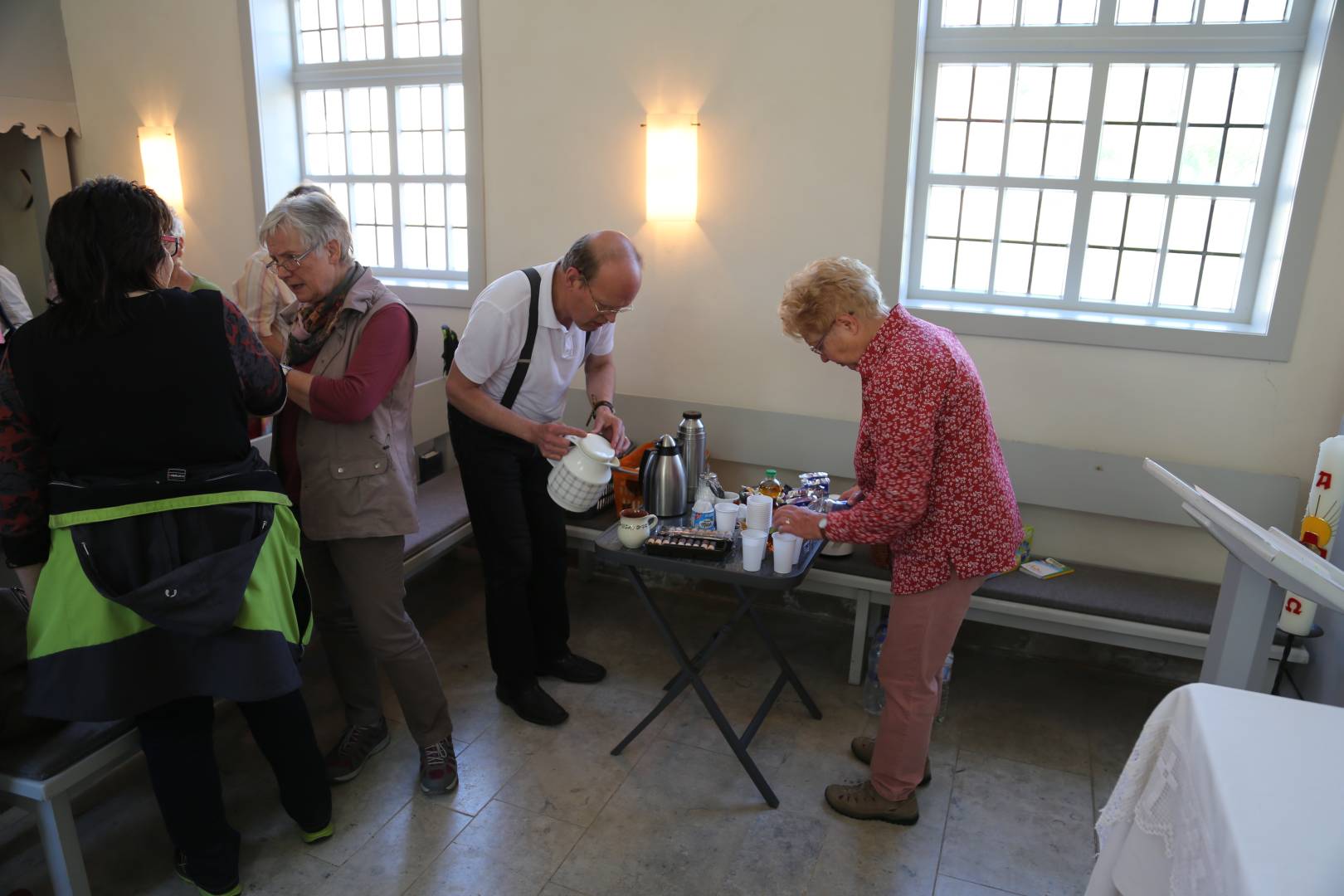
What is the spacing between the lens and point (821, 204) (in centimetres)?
364

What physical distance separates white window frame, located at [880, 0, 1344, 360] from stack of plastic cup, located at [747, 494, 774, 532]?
4.56ft

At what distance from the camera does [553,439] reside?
2732 mm

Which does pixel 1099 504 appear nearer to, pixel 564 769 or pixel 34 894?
pixel 564 769

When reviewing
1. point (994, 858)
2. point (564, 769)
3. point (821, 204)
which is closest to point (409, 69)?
point (821, 204)

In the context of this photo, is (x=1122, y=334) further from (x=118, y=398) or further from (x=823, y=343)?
(x=118, y=398)

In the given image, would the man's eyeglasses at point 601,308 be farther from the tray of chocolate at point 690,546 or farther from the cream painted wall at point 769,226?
the cream painted wall at point 769,226

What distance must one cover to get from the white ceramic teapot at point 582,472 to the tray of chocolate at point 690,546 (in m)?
0.24

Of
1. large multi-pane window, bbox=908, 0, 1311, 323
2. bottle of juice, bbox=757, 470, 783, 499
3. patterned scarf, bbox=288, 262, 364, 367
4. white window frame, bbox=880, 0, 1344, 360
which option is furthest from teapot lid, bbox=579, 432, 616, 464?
large multi-pane window, bbox=908, 0, 1311, 323

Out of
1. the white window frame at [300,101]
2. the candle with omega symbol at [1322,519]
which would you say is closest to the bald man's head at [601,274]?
the white window frame at [300,101]

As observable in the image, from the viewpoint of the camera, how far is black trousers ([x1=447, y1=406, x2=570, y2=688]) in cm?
289

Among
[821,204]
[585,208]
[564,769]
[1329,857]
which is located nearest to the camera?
[1329,857]

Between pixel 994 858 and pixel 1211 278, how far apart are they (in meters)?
2.36

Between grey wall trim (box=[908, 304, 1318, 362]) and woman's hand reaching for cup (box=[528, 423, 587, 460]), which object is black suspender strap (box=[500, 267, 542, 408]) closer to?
woman's hand reaching for cup (box=[528, 423, 587, 460])

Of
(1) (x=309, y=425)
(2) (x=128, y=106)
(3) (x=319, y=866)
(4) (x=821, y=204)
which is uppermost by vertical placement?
(2) (x=128, y=106)
